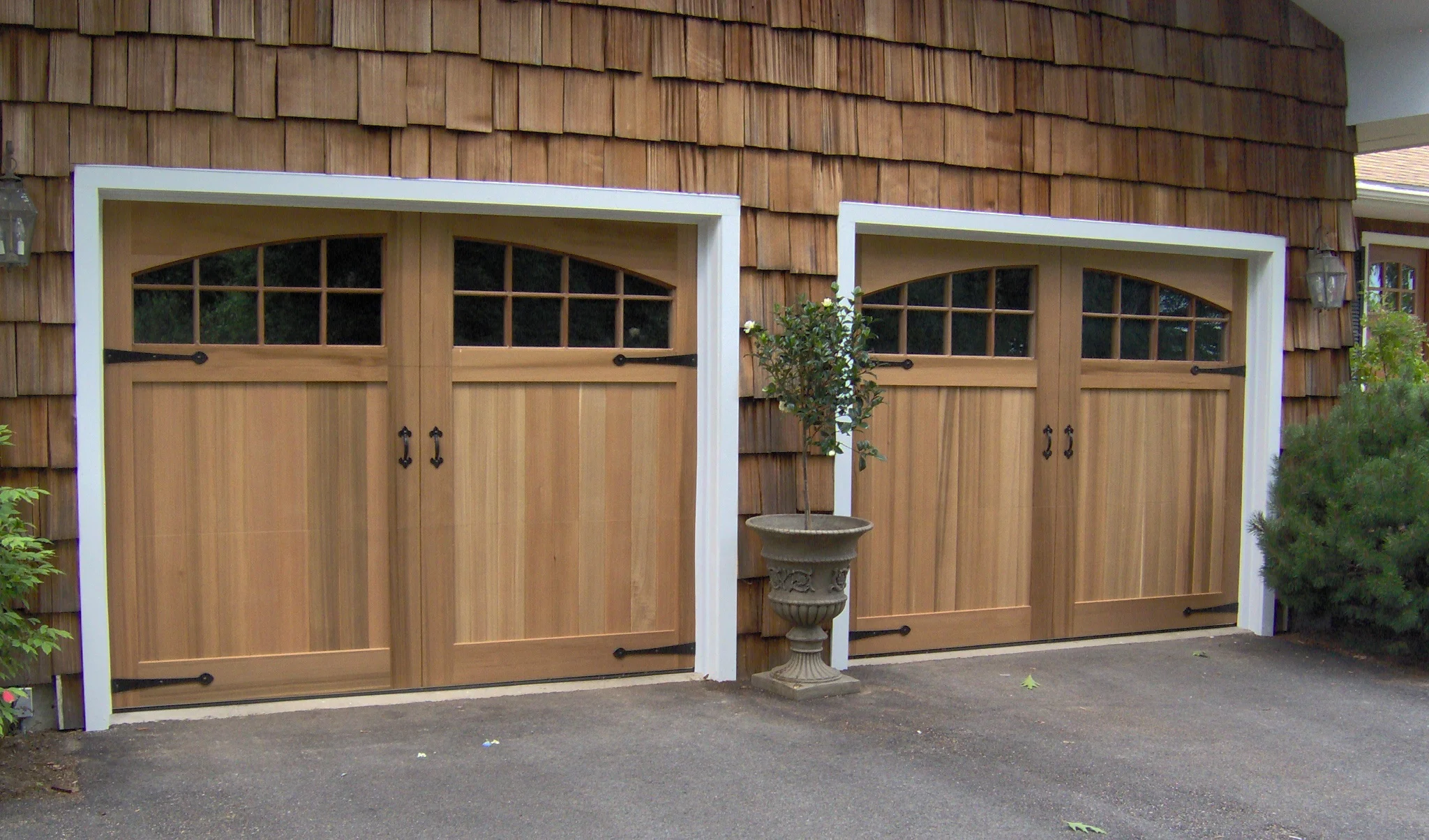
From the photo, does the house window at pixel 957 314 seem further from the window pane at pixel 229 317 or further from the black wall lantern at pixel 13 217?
the black wall lantern at pixel 13 217

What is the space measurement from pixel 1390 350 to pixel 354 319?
528cm

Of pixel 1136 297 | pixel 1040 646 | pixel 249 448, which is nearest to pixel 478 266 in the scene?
pixel 249 448

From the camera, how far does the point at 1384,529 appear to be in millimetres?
5199

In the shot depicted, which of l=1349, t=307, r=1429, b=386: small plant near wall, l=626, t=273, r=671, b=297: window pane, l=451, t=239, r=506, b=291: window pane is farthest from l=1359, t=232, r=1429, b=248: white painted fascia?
l=451, t=239, r=506, b=291: window pane

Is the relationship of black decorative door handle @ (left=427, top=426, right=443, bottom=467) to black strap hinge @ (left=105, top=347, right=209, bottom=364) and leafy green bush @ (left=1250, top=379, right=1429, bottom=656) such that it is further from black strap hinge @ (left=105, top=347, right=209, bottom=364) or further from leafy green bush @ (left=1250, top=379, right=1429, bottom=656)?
leafy green bush @ (left=1250, top=379, right=1429, bottom=656)

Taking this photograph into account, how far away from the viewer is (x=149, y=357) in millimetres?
4141

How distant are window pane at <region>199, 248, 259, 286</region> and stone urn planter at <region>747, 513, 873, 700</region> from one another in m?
1.99

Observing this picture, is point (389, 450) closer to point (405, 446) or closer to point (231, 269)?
point (405, 446)

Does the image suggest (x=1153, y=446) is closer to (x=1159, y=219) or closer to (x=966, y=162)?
(x=1159, y=219)

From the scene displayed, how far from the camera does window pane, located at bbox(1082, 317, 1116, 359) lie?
18.4 feet

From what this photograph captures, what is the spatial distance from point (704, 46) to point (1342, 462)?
336cm

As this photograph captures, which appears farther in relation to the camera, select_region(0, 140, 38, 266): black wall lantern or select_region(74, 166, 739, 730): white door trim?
select_region(74, 166, 739, 730): white door trim

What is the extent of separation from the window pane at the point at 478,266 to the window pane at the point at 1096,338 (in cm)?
268

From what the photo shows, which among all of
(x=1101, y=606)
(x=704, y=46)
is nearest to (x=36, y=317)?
(x=704, y=46)
